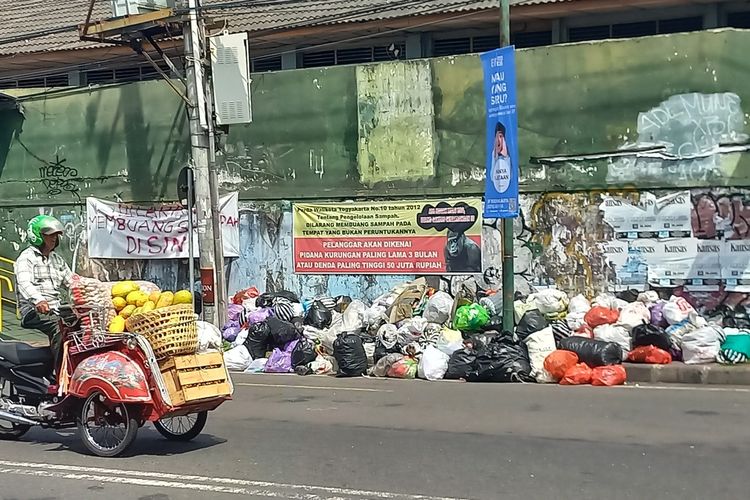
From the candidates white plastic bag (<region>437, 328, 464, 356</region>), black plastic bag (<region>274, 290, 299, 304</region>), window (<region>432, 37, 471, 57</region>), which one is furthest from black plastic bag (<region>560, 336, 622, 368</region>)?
window (<region>432, 37, 471, 57</region>)

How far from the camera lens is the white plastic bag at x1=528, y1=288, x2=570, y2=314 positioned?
46.8ft

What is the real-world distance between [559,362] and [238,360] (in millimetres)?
5002

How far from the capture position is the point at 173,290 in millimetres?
18125

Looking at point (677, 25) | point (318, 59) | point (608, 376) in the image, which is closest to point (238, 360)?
point (608, 376)

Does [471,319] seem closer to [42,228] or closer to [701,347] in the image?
[701,347]

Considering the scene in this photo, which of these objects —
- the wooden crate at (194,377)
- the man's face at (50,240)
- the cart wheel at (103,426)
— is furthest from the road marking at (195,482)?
the man's face at (50,240)

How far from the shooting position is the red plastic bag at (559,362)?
12062 millimetres

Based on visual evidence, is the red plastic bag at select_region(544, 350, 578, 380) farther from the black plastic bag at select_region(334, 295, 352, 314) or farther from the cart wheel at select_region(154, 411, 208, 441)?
the cart wheel at select_region(154, 411, 208, 441)

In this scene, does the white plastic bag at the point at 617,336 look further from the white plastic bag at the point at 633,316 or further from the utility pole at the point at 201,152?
the utility pole at the point at 201,152

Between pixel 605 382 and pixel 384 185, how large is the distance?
19.8 ft

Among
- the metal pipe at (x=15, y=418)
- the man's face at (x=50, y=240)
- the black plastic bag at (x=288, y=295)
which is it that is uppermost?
the man's face at (x=50, y=240)

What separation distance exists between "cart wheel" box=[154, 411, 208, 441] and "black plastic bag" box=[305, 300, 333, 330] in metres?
7.07

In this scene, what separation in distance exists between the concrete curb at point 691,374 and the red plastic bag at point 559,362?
0.83 metres

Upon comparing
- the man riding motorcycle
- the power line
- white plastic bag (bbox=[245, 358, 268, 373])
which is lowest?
white plastic bag (bbox=[245, 358, 268, 373])
